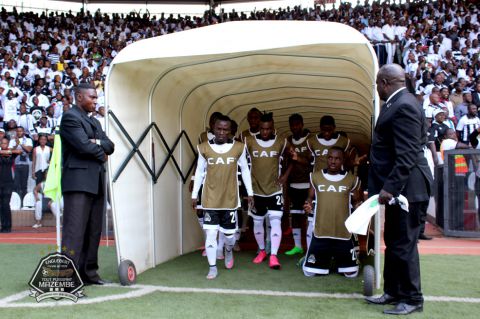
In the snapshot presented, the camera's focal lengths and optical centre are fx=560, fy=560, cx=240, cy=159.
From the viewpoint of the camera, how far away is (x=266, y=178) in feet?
26.0

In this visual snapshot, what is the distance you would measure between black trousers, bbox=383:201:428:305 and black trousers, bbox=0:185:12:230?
8876 mm

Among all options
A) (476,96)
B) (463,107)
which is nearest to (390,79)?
(463,107)

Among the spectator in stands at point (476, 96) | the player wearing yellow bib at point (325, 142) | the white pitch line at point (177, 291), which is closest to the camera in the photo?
the white pitch line at point (177, 291)

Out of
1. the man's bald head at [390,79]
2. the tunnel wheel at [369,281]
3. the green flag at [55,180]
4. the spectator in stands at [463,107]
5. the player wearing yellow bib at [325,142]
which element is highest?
the spectator in stands at [463,107]

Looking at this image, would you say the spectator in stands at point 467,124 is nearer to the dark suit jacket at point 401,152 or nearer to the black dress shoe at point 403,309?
the dark suit jacket at point 401,152

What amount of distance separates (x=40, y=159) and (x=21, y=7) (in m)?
20.5

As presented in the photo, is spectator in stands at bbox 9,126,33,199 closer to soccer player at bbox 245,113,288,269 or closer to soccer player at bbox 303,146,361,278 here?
soccer player at bbox 245,113,288,269

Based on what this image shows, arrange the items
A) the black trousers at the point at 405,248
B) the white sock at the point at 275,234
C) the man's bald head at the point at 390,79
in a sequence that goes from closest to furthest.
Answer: the black trousers at the point at 405,248 < the man's bald head at the point at 390,79 < the white sock at the point at 275,234

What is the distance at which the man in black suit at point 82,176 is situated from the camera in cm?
611

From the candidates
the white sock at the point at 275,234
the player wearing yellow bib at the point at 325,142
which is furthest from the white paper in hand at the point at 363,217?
the player wearing yellow bib at the point at 325,142

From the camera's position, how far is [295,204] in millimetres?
8609

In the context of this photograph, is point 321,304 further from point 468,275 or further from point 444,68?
point 444,68

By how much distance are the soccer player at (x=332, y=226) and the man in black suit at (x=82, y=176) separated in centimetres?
262

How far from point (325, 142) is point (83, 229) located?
362 cm
